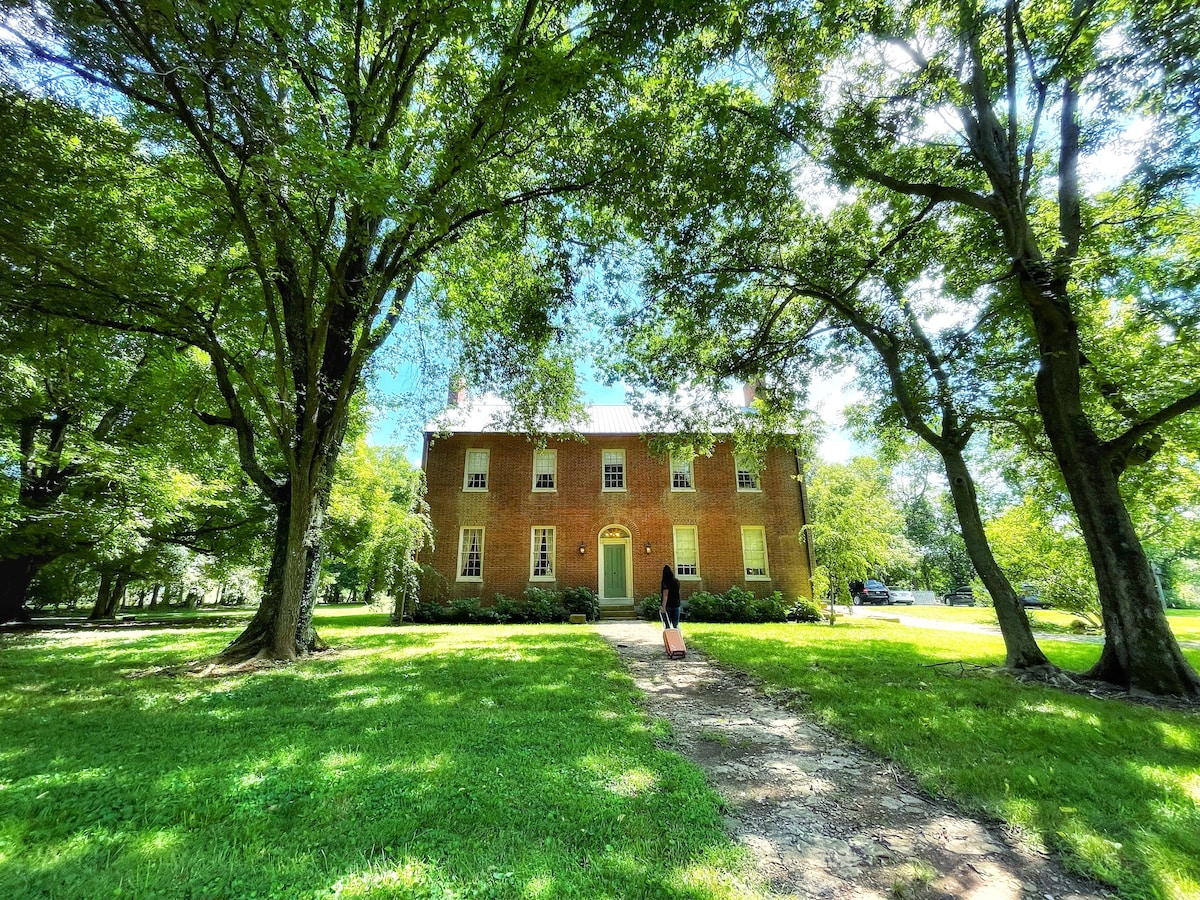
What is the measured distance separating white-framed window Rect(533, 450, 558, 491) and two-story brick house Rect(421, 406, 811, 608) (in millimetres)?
38

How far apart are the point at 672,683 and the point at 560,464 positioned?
496 inches

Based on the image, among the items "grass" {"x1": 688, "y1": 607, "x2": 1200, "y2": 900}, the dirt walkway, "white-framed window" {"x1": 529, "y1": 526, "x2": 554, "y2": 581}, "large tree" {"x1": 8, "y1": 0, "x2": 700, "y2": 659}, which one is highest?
"large tree" {"x1": 8, "y1": 0, "x2": 700, "y2": 659}

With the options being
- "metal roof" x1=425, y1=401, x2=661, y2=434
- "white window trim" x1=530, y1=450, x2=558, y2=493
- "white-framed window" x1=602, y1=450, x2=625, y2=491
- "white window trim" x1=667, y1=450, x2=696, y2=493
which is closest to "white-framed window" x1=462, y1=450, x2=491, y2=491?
"metal roof" x1=425, y1=401, x2=661, y2=434

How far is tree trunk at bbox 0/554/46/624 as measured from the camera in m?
12.7

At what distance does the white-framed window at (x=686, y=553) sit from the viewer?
1788 cm

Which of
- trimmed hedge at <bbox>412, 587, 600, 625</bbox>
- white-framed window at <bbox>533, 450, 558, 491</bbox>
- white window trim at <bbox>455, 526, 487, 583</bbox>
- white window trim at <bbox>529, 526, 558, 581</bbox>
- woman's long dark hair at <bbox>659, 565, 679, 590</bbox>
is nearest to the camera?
woman's long dark hair at <bbox>659, 565, 679, 590</bbox>

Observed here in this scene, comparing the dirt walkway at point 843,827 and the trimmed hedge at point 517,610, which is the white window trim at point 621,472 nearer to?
the trimmed hedge at point 517,610

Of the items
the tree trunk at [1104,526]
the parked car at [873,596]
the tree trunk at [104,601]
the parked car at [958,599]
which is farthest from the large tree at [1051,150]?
the parked car at [958,599]

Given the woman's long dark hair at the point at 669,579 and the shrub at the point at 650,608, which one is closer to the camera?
the woman's long dark hair at the point at 669,579

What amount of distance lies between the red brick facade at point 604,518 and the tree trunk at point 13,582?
9.82 metres

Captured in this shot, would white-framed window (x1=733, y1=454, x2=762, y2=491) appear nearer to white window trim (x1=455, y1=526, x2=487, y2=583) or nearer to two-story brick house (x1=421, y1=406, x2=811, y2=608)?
two-story brick house (x1=421, y1=406, x2=811, y2=608)

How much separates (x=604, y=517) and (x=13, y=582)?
16338 mm

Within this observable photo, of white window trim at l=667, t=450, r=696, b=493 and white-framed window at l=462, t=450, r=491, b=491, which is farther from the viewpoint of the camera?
white window trim at l=667, t=450, r=696, b=493

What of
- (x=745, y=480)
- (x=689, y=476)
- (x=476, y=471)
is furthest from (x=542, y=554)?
(x=745, y=480)
